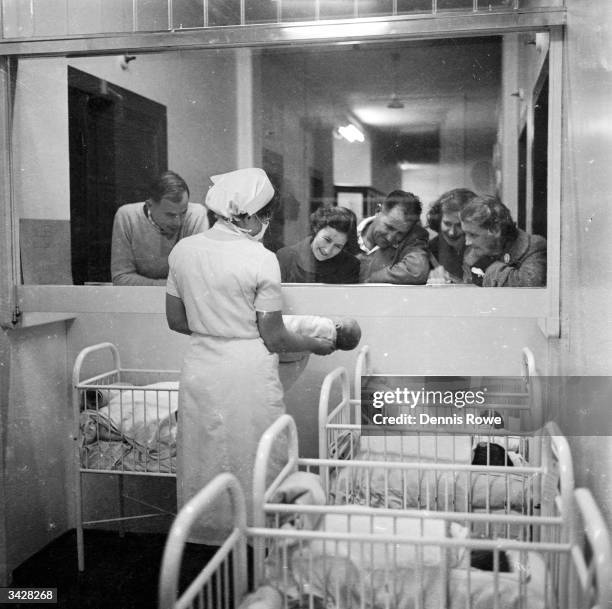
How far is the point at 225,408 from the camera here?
49.1 inches

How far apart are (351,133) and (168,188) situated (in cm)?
36

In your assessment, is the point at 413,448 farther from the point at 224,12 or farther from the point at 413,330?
the point at 224,12

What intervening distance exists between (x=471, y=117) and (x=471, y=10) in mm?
225

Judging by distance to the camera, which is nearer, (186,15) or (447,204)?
(447,204)

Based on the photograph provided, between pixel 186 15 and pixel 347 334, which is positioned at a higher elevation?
pixel 186 15

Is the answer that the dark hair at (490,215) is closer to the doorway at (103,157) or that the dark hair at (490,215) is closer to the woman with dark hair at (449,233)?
the woman with dark hair at (449,233)

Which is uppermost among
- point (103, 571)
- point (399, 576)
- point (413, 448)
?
point (413, 448)

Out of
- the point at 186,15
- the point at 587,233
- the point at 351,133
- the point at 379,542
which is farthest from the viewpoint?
the point at 186,15

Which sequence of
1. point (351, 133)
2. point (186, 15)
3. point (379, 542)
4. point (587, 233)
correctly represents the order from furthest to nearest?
point (186, 15) → point (351, 133) → point (587, 233) → point (379, 542)

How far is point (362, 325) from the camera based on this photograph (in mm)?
1295

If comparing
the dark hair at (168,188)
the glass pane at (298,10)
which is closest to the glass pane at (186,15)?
the glass pane at (298,10)

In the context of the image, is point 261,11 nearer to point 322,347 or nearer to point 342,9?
point 342,9

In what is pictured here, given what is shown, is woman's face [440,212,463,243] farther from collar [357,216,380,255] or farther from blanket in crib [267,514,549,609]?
blanket in crib [267,514,549,609]

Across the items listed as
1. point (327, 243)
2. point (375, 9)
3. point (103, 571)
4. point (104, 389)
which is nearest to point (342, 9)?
point (375, 9)
